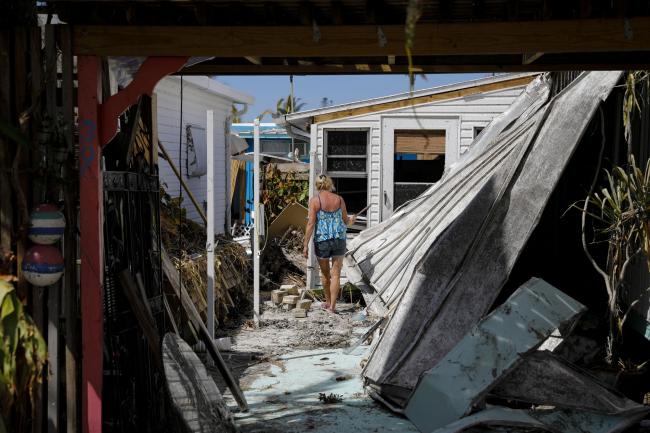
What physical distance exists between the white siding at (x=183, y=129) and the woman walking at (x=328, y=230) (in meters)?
2.11

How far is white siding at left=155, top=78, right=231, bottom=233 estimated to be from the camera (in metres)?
12.0

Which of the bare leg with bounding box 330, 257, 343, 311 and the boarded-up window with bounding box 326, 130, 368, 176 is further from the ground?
the boarded-up window with bounding box 326, 130, 368, 176

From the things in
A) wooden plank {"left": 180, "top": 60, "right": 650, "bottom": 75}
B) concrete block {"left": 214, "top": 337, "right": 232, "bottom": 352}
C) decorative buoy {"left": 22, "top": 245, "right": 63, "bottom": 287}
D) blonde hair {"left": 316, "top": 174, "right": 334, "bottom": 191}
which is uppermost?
wooden plank {"left": 180, "top": 60, "right": 650, "bottom": 75}

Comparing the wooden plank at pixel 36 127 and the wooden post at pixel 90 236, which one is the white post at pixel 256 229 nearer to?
the wooden post at pixel 90 236

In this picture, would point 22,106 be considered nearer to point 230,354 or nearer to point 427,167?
point 230,354

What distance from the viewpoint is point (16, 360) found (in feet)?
13.1

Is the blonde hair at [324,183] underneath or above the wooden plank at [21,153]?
underneath

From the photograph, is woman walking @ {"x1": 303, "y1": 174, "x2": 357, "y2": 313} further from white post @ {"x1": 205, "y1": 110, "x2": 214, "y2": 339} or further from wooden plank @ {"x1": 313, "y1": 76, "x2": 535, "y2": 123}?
white post @ {"x1": 205, "y1": 110, "x2": 214, "y2": 339}

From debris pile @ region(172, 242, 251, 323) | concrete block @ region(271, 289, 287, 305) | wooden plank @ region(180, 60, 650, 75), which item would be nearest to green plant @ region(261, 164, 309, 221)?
debris pile @ region(172, 242, 251, 323)

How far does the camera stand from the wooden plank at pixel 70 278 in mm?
4422

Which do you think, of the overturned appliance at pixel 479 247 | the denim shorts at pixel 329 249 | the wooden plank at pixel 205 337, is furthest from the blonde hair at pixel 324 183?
the wooden plank at pixel 205 337

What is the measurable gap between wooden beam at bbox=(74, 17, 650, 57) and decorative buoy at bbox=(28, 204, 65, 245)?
0.94m

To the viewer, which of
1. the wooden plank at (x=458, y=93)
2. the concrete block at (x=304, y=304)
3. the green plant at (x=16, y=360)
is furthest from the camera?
the wooden plank at (x=458, y=93)

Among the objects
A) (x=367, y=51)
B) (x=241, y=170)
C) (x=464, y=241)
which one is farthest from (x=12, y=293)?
(x=241, y=170)
